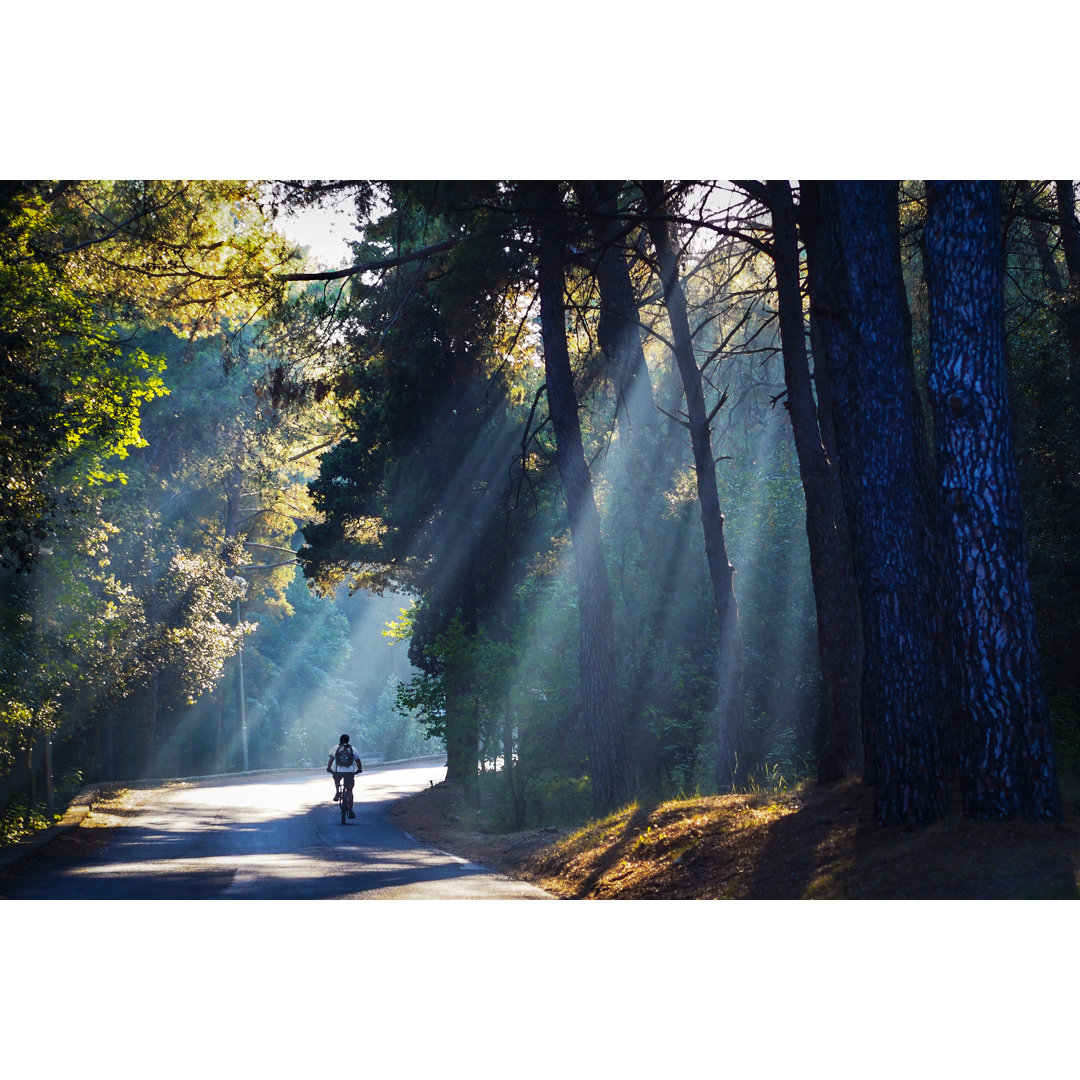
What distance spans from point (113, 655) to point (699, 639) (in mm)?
17288

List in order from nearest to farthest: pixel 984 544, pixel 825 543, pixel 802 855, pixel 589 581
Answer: pixel 984 544 < pixel 802 855 < pixel 825 543 < pixel 589 581

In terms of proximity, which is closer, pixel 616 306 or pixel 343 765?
pixel 616 306

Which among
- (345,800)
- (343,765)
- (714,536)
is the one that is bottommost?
(345,800)

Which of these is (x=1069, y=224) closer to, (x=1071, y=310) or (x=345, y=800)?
(x=1071, y=310)

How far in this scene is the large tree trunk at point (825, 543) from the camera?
11.6 m

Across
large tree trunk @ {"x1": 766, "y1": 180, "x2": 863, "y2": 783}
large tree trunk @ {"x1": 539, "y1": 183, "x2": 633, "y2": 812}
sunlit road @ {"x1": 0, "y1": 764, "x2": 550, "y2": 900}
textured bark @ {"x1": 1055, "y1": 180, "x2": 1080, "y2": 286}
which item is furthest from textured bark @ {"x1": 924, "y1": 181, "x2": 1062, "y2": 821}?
large tree trunk @ {"x1": 539, "y1": 183, "x2": 633, "y2": 812}

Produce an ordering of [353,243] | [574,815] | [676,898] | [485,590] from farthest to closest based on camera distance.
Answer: [353,243] → [485,590] → [574,815] → [676,898]

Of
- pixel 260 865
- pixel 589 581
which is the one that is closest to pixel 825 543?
pixel 589 581

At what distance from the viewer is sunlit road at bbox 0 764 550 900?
446 inches

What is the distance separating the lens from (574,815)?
20344 millimetres

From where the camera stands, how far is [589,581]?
52.5ft

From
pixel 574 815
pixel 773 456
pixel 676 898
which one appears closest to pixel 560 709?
pixel 574 815

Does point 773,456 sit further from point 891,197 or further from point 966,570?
point 966,570

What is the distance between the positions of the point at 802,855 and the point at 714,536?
807cm
